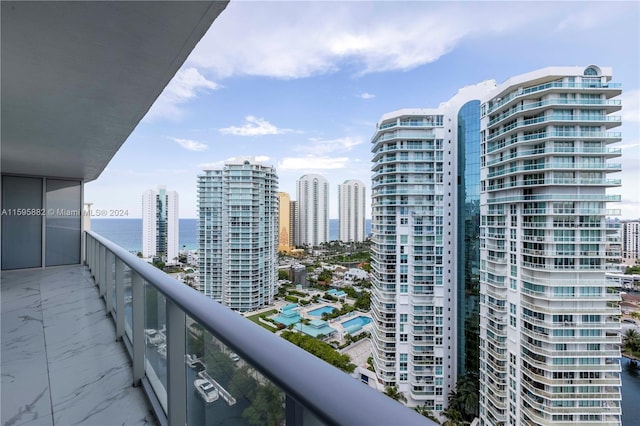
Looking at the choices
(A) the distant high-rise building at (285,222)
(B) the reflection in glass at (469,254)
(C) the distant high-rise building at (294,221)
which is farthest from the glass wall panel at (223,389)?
(C) the distant high-rise building at (294,221)

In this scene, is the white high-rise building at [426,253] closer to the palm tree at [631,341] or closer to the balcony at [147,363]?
the palm tree at [631,341]

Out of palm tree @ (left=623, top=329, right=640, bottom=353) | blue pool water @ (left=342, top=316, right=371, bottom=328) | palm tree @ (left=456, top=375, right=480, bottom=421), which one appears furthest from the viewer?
blue pool water @ (left=342, top=316, right=371, bottom=328)

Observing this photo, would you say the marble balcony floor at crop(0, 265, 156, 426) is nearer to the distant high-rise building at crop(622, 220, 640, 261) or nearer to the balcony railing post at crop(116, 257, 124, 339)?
the balcony railing post at crop(116, 257, 124, 339)

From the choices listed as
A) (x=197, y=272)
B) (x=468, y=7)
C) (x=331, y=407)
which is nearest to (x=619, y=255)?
(x=468, y=7)

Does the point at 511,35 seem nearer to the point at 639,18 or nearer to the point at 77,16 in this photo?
the point at 639,18

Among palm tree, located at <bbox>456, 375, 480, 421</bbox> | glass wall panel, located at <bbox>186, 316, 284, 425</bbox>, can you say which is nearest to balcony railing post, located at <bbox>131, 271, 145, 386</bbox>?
glass wall panel, located at <bbox>186, 316, 284, 425</bbox>

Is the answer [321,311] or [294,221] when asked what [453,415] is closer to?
[321,311]
